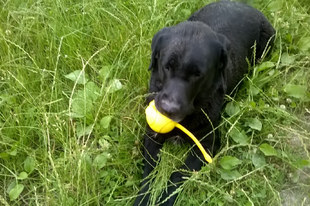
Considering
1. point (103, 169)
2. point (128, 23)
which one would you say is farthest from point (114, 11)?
point (103, 169)

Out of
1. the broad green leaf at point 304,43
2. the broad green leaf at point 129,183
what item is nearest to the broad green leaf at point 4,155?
the broad green leaf at point 129,183

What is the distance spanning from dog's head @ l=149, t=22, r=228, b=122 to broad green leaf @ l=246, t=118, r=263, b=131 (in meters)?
0.62

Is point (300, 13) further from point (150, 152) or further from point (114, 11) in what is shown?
point (150, 152)

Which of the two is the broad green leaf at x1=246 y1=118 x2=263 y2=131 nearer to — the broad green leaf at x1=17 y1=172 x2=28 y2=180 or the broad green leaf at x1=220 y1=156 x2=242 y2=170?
the broad green leaf at x1=220 y1=156 x2=242 y2=170

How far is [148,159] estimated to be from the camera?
2168 millimetres

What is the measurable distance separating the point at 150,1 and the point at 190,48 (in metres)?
1.37

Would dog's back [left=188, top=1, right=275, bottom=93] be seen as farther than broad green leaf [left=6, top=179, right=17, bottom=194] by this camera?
Yes

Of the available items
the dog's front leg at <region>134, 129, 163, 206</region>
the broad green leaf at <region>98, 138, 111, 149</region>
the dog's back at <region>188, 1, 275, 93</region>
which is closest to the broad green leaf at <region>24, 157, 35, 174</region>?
the broad green leaf at <region>98, 138, 111, 149</region>

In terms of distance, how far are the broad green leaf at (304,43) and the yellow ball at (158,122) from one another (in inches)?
65.1

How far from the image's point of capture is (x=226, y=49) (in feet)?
6.58

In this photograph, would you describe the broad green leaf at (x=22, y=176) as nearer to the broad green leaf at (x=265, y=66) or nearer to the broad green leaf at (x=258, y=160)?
the broad green leaf at (x=258, y=160)

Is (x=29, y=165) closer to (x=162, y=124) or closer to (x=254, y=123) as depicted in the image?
(x=162, y=124)

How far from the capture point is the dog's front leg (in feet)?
6.65

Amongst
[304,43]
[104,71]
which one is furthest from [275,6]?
[104,71]
